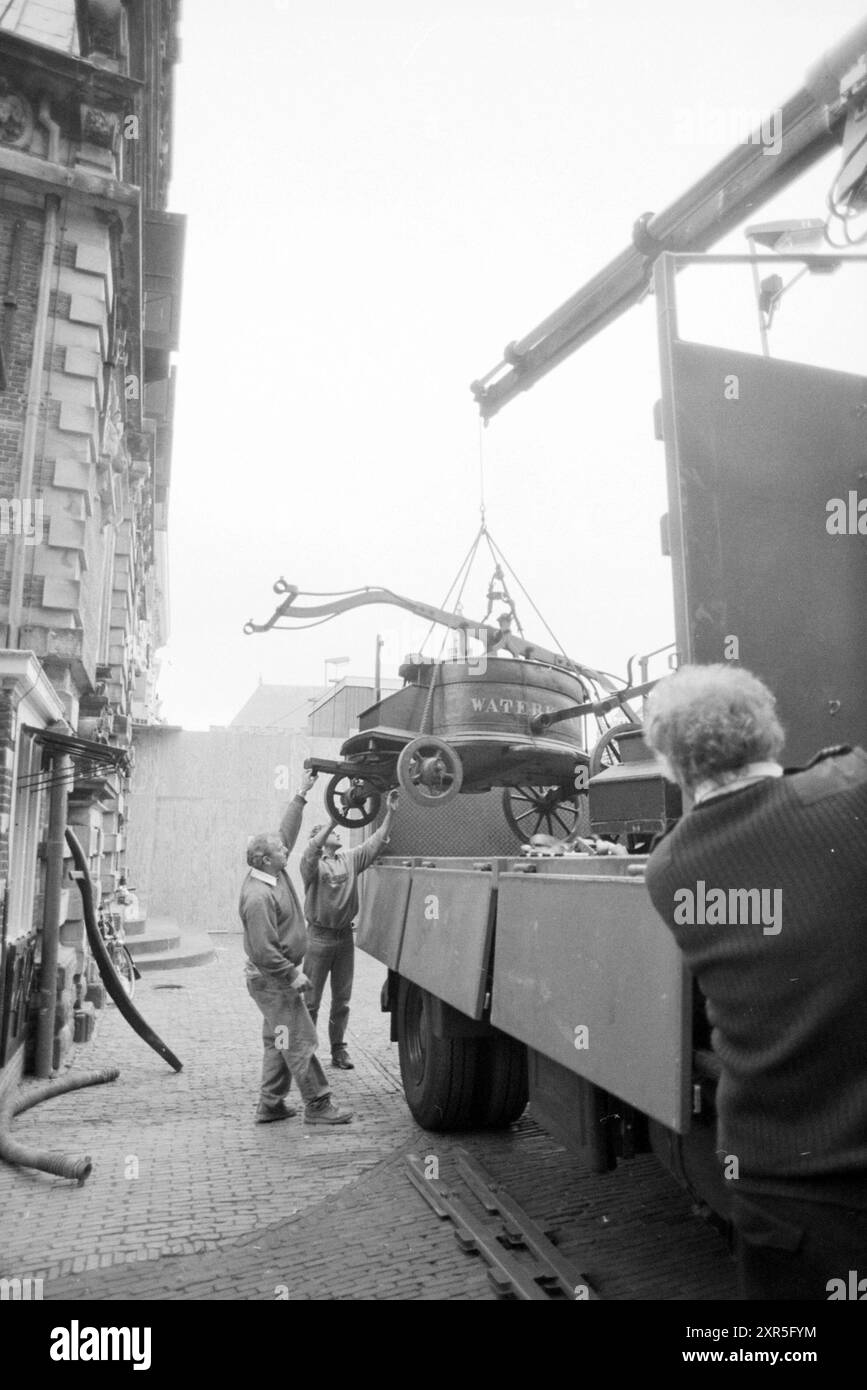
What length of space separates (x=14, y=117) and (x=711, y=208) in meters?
8.98

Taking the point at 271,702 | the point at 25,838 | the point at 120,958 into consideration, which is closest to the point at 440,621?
the point at 25,838

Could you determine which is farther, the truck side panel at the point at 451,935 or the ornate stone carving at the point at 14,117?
the ornate stone carving at the point at 14,117

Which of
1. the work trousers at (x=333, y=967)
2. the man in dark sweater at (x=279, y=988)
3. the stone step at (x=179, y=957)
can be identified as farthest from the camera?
the stone step at (x=179, y=957)

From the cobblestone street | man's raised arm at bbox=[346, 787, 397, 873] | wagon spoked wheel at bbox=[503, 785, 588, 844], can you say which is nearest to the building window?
the cobblestone street

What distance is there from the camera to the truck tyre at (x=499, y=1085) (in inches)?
228

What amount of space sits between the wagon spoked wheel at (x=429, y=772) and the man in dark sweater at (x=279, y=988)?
4.18ft

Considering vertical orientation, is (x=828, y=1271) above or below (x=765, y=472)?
below

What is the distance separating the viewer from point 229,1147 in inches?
236

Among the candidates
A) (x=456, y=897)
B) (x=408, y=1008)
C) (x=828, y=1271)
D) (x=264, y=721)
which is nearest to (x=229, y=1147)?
(x=408, y=1008)

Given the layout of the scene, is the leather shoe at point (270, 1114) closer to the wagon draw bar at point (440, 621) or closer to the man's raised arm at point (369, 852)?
the man's raised arm at point (369, 852)

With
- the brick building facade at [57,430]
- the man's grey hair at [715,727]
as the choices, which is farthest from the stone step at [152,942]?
the man's grey hair at [715,727]
